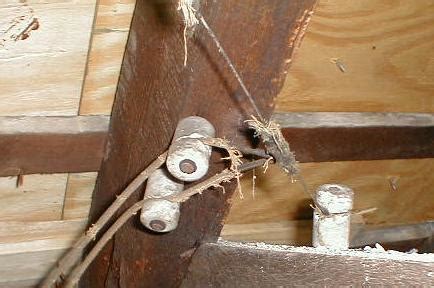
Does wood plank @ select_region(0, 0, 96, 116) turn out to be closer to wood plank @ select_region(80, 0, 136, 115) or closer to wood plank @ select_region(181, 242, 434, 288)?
wood plank @ select_region(80, 0, 136, 115)

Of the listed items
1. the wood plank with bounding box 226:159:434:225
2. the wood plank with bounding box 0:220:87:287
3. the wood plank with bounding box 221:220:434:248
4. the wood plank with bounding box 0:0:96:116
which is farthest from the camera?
the wood plank with bounding box 221:220:434:248

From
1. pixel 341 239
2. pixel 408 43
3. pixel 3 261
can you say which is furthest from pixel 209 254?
pixel 3 261

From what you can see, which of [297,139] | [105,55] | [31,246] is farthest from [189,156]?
[31,246]

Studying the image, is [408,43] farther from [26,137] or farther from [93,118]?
[26,137]

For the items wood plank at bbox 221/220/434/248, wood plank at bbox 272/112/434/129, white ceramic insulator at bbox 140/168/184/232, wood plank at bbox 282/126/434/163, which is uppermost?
white ceramic insulator at bbox 140/168/184/232

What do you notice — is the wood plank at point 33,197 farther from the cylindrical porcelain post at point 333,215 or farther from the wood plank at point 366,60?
the cylindrical porcelain post at point 333,215

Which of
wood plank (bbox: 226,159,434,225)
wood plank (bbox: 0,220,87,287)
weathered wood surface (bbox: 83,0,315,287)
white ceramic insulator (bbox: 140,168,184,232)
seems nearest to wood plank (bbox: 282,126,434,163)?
wood plank (bbox: 226,159,434,225)

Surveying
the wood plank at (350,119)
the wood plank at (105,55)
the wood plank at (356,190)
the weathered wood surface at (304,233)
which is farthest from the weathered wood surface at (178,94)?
the weathered wood surface at (304,233)
